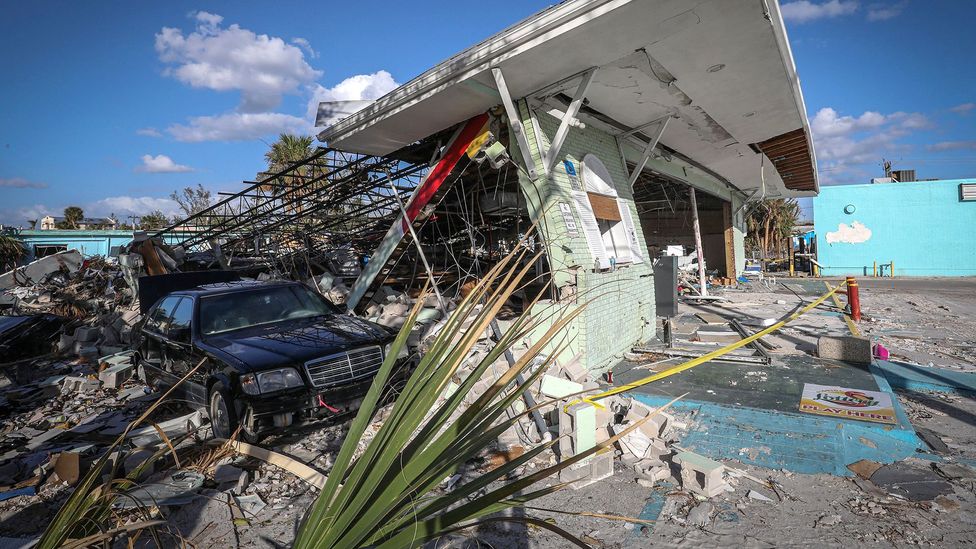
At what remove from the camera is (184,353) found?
5.42m

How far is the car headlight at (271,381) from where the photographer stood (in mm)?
4414

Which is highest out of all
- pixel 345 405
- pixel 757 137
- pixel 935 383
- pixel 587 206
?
pixel 757 137

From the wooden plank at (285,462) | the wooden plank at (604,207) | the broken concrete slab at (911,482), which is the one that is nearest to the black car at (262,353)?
the wooden plank at (285,462)

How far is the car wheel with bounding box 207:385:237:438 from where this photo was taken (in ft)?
15.0

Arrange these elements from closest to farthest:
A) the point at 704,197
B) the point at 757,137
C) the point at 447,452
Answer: the point at 447,452 → the point at 757,137 → the point at 704,197

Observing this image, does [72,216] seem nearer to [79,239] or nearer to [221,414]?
[79,239]

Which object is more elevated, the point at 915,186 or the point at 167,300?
the point at 915,186

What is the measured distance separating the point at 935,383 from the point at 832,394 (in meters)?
1.52

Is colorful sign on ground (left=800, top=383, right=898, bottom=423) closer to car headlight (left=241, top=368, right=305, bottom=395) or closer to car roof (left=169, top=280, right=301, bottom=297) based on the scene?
car headlight (left=241, top=368, right=305, bottom=395)

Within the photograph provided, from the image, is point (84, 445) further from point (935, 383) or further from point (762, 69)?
point (935, 383)

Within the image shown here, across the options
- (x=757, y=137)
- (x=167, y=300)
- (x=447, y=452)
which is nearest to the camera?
(x=447, y=452)

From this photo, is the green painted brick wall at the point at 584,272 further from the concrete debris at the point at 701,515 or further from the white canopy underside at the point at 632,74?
the concrete debris at the point at 701,515

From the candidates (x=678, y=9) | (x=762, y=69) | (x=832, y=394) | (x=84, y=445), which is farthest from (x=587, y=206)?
(x=84, y=445)

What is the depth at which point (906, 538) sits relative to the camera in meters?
2.88
